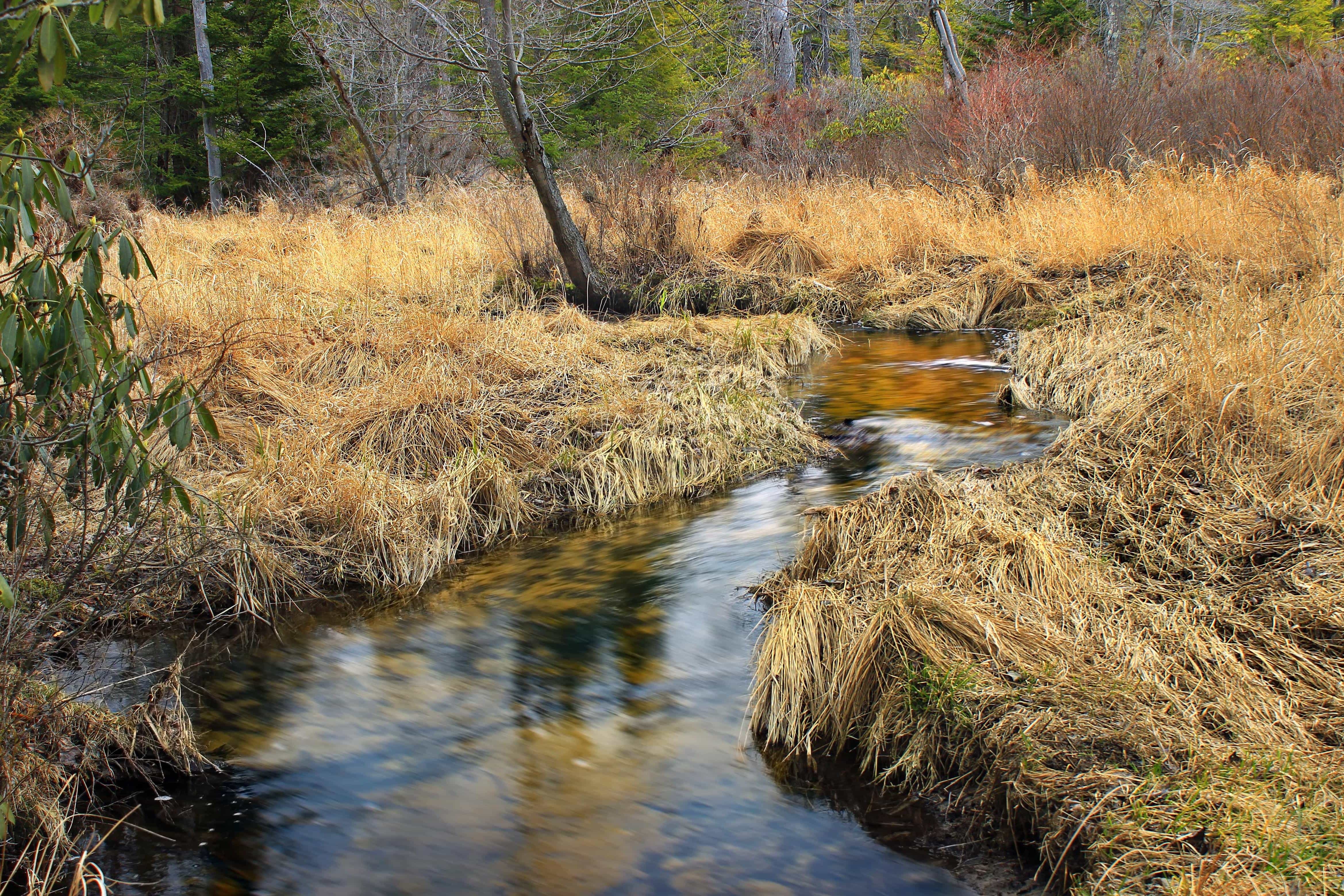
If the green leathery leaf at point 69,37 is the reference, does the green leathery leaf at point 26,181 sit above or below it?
below

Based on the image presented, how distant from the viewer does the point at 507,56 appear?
8469 millimetres

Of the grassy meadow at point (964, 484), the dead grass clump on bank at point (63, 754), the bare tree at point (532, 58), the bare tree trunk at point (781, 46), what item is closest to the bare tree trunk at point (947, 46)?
the bare tree trunk at point (781, 46)

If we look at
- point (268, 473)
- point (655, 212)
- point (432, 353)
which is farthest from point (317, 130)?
point (268, 473)

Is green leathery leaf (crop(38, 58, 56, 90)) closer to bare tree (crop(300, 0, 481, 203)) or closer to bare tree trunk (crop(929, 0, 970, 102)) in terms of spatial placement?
bare tree (crop(300, 0, 481, 203))

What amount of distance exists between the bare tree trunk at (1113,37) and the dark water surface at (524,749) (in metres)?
11.8

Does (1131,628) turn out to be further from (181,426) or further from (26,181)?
(26,181)

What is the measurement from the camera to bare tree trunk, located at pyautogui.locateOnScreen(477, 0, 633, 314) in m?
8.37

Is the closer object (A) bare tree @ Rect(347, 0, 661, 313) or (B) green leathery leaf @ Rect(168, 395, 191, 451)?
(B) green leathery leaf @ Rect(168, 395, 191, 451)

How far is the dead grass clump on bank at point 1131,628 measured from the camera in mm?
2424

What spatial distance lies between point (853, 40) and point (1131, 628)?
26134mm

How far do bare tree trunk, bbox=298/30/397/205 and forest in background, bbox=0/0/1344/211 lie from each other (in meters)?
0.18

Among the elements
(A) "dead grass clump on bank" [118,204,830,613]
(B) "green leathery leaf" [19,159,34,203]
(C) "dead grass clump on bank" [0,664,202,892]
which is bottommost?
(C) "dead grass clump on bank" [0,664,202,892]

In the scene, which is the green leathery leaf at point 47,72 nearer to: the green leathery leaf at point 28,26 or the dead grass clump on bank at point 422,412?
the green leathery leaf at point 28,26

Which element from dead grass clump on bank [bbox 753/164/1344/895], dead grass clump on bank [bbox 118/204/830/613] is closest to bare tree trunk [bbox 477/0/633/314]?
dead grass clump on bank [bbox 118/204/830/613]
